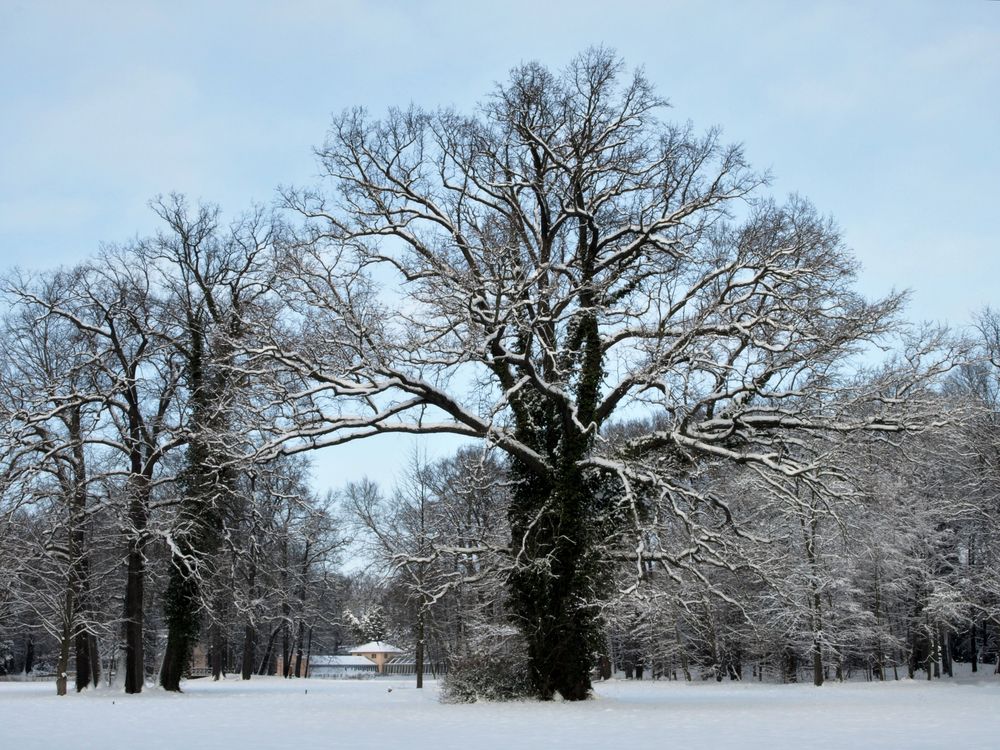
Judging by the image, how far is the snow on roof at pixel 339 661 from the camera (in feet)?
250

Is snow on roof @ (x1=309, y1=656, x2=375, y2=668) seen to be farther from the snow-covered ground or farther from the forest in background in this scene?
the snow-covered ground

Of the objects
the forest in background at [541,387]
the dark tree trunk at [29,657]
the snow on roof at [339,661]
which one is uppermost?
the forest in background at [541,387]

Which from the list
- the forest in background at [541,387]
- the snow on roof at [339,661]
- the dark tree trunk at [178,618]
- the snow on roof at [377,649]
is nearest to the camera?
the forest in background at [541,387]

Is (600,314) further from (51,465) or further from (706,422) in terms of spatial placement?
(51,465)

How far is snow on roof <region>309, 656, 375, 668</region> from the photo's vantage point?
7625 centimetres

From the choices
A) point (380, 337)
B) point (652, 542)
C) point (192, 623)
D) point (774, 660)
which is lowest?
point (774, 660)

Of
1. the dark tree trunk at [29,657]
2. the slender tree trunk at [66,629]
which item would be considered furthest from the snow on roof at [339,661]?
the slender tree trunk at [66,629]

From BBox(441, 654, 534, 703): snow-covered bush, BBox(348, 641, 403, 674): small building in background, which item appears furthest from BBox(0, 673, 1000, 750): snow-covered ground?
BBox(348, 641, 403, 674): small building in background

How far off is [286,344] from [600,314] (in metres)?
7.30

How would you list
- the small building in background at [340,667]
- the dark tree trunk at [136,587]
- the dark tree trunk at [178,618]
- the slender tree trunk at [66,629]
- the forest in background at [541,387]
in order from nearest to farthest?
the forest in background at [541,387]
the dark tree trunk at [136,587]
the dark tree trunk at [178,618]
the slender tree trunk at [66,629]
the small building in background at [340,667]

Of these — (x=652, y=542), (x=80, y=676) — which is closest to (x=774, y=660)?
(x=652, y=542)

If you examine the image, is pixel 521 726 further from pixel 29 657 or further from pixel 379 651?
pixel 29 657

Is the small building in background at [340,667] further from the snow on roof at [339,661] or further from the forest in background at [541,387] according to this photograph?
the forest in background at [541,387]

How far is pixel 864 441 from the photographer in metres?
19.2
